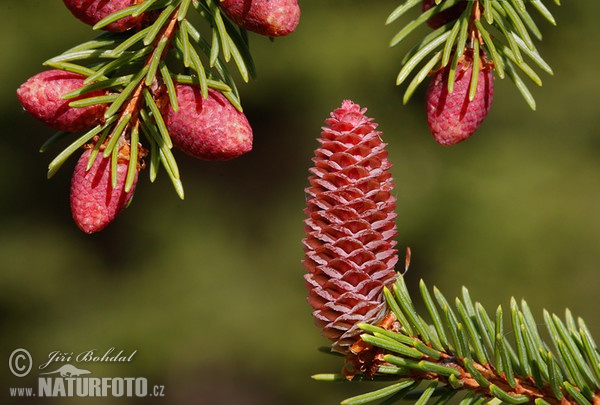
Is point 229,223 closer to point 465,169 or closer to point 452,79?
point 465,169

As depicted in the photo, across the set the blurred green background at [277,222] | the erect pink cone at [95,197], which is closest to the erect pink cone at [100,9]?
the erect pink cone at [95,197]

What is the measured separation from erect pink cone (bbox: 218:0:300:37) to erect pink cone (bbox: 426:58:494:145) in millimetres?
128

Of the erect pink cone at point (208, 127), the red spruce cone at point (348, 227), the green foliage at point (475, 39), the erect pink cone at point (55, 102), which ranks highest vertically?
the green foliage at point (475, 39)

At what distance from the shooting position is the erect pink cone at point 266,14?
53cm
